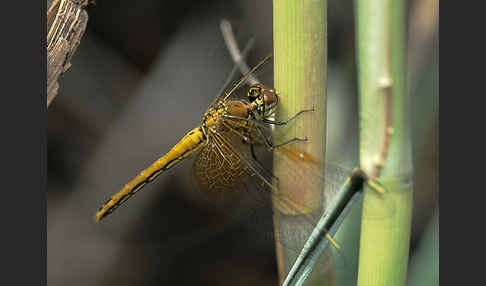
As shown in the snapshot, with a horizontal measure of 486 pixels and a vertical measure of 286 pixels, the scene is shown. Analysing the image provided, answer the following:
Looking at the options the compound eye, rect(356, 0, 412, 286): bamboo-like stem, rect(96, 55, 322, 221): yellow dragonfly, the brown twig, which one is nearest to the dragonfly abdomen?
rect(96, 55, 322, 221): yellow dragonfly

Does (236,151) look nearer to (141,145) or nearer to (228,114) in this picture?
(228,114)

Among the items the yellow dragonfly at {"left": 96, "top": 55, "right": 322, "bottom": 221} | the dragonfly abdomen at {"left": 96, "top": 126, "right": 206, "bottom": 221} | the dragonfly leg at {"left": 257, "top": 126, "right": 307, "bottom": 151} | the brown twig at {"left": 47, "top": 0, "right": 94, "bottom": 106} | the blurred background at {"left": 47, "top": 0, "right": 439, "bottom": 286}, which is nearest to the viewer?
the dragonfly leg at {"left": 257, "top": 126, "right": 307, "bottom": 151}

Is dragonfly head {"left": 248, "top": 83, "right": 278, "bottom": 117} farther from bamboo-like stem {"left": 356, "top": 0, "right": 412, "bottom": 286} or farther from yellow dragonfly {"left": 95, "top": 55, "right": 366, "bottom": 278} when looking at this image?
bamboo-like stem {"left": 356, "top": 0, "right": 412, "bottom": 286}

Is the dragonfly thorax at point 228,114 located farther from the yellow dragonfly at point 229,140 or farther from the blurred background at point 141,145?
the blurred background at point 141,145

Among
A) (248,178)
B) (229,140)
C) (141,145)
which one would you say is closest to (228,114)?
(229,140)

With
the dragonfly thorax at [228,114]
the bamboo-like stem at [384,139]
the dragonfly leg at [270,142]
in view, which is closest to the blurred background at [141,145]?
the dragonfly thorax at [228,114]

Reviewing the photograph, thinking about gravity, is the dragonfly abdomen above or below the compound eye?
below
